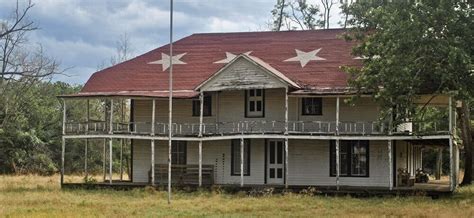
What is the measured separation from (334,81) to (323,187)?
512 cm

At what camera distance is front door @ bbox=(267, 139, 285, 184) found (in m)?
33.9

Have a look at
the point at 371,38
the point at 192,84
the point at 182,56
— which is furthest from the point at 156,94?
the point at 371,38

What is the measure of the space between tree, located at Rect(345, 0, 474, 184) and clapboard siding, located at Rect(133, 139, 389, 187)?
5897 mm

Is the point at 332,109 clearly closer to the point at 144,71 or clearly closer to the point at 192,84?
the point at 192,84

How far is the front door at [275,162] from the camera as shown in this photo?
3394cm

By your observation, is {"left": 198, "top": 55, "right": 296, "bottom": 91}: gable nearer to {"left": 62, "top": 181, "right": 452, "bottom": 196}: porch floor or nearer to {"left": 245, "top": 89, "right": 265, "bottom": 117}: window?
{"left": 245, "top": 89, "right": 265, "bottom": 117}: window

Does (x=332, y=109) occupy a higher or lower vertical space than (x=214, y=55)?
lower

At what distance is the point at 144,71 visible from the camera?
37219 mm

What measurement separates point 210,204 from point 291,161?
934 cm

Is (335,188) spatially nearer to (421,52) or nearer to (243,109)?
(243,109)

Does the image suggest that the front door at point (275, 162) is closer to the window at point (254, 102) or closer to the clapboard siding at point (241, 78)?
the window at point (254, 102)

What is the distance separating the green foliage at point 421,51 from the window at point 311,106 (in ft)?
21.0

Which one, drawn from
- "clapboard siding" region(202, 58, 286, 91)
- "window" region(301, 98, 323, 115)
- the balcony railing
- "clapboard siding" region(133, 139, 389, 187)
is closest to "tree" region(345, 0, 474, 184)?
the balcony railing

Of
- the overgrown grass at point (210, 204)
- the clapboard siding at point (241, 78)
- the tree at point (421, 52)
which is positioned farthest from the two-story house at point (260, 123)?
the tree at point (421, 52)
